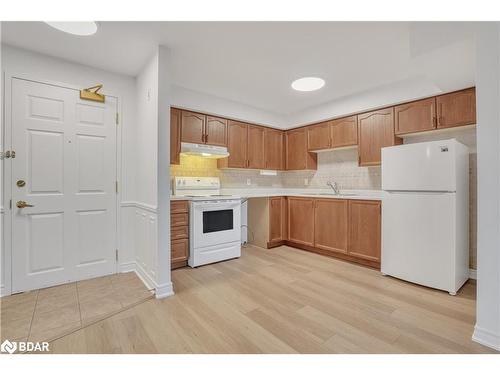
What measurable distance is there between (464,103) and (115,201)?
4214mm

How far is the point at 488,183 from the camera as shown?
5.32 ft

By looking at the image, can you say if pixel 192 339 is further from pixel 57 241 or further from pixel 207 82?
pixel 207 82

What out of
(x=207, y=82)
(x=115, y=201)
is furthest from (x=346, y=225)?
(x=115, y=201)

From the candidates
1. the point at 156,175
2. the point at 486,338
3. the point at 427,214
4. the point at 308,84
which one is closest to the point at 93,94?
the point at 156,175

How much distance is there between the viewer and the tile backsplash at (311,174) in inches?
151

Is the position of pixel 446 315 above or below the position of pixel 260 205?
below

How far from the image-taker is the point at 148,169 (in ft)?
8.62

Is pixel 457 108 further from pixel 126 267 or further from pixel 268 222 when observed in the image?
pixel 126 267

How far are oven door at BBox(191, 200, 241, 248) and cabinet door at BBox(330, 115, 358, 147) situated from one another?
6.15ft

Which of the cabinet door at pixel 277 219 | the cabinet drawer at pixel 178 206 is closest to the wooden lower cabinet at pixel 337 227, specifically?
the cabinet door at pixel 277 219

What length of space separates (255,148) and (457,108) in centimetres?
277

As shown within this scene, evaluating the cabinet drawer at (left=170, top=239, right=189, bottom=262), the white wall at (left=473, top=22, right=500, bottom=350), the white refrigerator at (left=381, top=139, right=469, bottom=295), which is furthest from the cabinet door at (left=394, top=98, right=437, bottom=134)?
the cabinet drawer at (left=170, top=239, right=189, bottom=262)

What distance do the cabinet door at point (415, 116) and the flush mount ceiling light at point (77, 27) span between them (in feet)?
11.5
